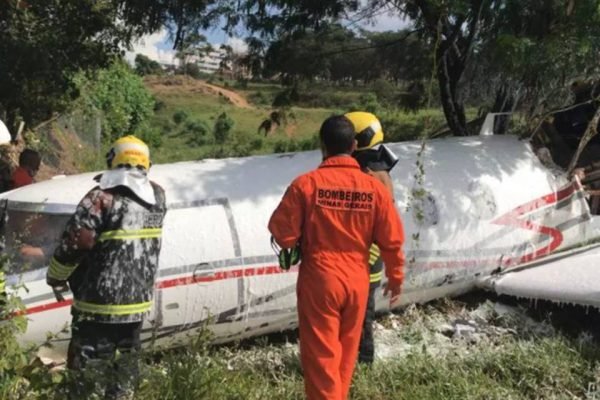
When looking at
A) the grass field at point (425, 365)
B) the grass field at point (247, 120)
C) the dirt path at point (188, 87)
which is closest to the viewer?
the grass field at point (425, 365)

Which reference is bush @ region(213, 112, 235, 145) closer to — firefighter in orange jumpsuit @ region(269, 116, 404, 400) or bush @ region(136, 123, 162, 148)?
bush @ region(136, 123, 162, 148)

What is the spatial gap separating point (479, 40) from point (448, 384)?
376 centimetres

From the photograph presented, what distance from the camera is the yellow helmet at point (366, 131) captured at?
16.0 ft

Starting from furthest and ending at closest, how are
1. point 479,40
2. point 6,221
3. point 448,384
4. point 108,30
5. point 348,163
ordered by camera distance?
1. point 108,30
2. point 479,40
3. point 6,221
4. point 448,384
5. point 348,163

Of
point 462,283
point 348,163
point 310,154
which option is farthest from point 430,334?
point 348,163

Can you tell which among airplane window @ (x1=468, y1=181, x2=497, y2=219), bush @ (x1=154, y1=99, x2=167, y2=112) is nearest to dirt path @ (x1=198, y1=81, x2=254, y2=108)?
bush @ (x1=154, y1=99, x2=167, y2=112)

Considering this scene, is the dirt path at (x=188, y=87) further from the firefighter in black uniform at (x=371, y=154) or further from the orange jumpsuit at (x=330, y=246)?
the orange jumpsuit at (x=330, y=246)

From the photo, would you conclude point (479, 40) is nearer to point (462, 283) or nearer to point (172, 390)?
point (462, 283)

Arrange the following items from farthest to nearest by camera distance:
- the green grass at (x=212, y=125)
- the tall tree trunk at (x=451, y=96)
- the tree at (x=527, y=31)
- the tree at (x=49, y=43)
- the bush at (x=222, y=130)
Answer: the bush at (x=222, y=130)
the green grass at (x=212, y=125)
the tall tree trunk at (x=451, y=96)
the tree at (x=49, y=43)
the tree at (x=527, y=31)

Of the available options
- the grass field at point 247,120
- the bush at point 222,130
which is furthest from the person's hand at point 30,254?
the bush at point 222,130

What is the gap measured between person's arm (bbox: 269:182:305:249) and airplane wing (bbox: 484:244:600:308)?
3.25 metres

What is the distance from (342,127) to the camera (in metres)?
3.88

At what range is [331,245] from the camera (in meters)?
3.74

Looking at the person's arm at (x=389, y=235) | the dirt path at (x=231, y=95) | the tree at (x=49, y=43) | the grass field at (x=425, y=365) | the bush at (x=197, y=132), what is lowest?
the bush at (x=197, y=132)
